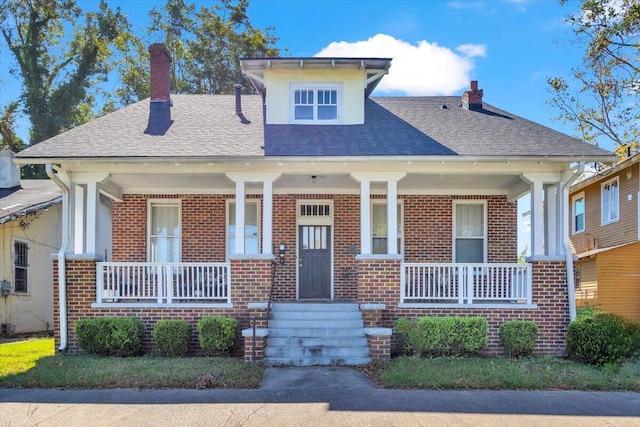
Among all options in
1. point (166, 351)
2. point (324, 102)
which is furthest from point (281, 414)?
point (324, 102)

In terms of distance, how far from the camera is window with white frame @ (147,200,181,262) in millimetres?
13391

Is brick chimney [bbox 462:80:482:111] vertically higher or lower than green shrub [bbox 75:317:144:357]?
higher

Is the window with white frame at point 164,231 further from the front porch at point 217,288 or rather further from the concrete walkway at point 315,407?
the concrete walkway at point 315,407

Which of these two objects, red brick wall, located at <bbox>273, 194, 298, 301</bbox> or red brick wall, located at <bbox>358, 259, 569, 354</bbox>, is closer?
red brick wall, located at <bbox>358, 259, 569, 354</bbox>

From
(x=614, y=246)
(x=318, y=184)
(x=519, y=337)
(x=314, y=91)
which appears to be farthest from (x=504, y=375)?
(x=614, y=246)

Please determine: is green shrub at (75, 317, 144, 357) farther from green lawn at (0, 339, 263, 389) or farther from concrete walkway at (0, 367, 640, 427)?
concrete walkway at (0, 367, 640, 427)

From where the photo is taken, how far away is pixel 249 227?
1350 cm

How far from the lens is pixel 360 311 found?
10969mm

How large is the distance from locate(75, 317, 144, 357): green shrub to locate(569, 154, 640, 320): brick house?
493 inches

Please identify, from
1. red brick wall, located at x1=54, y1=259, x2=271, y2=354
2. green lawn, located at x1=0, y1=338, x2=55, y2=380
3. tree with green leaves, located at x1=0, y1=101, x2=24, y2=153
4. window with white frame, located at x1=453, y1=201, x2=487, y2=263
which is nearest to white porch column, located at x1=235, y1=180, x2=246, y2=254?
red brick wall, located at x1=54, y1=259, x2=271, y2=354

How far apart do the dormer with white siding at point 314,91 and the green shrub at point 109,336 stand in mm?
5370

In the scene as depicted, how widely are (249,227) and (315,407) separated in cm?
685

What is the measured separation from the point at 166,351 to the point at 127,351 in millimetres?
672

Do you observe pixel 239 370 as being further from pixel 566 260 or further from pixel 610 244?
pixel 610 244
